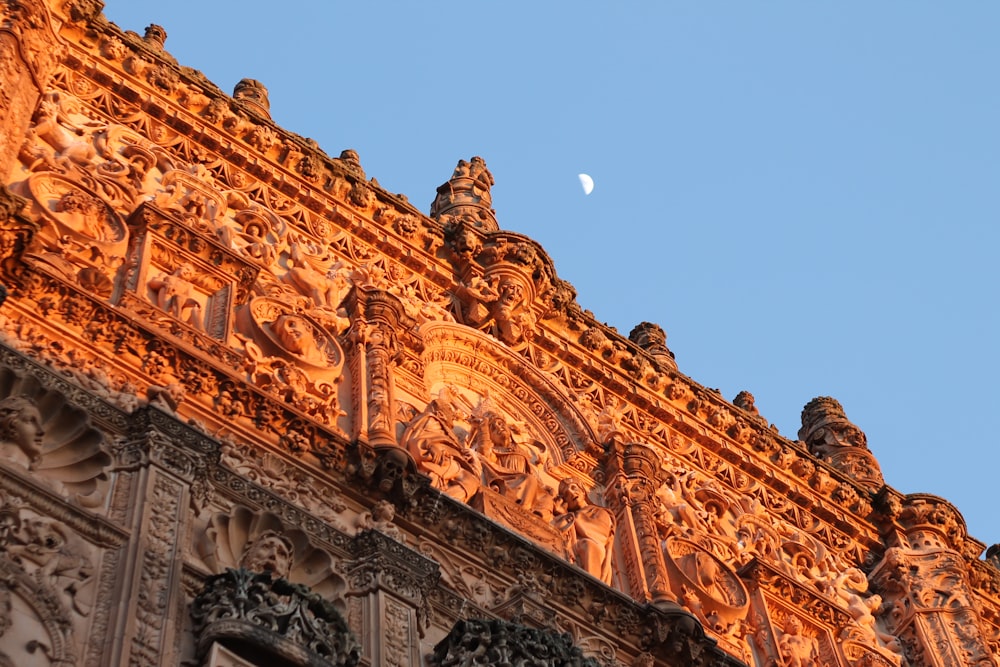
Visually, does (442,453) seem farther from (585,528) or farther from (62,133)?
(62,133)

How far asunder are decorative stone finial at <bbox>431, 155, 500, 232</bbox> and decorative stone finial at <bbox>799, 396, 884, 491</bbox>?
203 inches

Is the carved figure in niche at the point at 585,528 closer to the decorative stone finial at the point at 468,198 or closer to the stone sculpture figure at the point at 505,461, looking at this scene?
the stone sculpture figure at the point at 505,461

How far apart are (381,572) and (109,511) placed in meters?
2.23

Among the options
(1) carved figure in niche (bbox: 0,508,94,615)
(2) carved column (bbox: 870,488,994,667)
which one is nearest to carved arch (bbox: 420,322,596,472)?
(2) carved column (bbox: 870,488,994,667)

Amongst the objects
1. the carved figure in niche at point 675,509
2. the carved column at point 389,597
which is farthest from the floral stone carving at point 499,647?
the carved figure in niche at point 675,509

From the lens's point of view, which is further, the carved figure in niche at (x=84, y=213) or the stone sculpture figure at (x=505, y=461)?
the stone sculpture figure at (x=505, y=461)

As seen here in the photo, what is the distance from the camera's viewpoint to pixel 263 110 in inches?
772

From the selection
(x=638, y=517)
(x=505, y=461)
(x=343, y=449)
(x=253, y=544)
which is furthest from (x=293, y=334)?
(x=638, y=517)

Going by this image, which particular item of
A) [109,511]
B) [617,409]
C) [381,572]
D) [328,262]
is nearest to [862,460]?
[617,409]

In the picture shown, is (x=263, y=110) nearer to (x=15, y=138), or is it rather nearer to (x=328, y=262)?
(x=328, y=262)

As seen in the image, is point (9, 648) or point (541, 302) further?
point (541, 302)

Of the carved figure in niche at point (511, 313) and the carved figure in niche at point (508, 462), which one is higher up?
the carved figure in niche at point (511, 313)

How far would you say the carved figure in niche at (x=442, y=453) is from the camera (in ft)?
54.1

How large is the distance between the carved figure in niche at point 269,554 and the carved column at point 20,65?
12.1 ft
